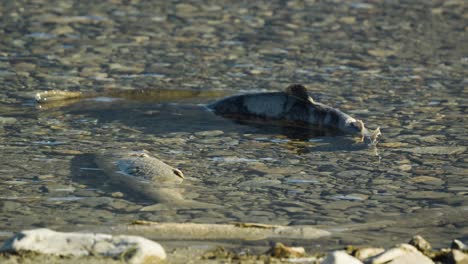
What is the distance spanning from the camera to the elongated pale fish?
780 centimetres

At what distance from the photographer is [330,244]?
4.94m

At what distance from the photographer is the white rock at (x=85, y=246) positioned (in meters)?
4.29

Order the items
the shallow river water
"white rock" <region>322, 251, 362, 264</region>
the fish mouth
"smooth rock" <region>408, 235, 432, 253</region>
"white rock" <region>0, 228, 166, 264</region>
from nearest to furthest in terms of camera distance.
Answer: "white rock" <region>322, 251, 362, 264</region>, "white rock" <region>0, 228, 166, 264</region>, "smooth rock" <region>408, 235, 432, 253</region>, the shallow river water, the fish mouth

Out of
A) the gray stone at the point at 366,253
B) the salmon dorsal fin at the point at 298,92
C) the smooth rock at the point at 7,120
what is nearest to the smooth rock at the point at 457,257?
the gray stone at the point at 366,253

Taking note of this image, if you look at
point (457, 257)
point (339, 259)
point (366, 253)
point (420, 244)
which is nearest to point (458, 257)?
point (457, 257)

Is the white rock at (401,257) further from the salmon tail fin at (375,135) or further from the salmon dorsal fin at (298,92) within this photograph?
the salmon dorsal fin at (298,92)

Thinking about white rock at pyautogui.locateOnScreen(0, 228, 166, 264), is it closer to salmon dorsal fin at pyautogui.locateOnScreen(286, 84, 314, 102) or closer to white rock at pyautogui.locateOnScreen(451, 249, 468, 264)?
white rock at pyautogui.locateOnScreen(451, 249, 468, 264)

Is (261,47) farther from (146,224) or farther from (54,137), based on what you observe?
(146,224)

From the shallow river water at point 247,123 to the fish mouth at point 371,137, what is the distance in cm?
10

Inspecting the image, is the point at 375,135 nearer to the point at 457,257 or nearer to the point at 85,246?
the point at 457,257

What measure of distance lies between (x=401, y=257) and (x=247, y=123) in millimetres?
3654

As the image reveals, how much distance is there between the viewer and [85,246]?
4344 mm

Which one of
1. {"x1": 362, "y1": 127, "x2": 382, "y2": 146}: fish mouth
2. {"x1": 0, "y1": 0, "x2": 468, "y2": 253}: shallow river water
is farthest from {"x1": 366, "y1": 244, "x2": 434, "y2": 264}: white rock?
{"x1": 362, "y1": 127, "x2": 382, "y2": 146}: fish mouth

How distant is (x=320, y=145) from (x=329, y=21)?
16.6 feet
